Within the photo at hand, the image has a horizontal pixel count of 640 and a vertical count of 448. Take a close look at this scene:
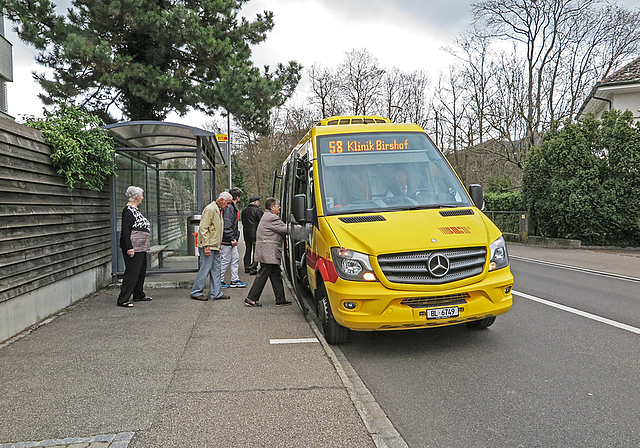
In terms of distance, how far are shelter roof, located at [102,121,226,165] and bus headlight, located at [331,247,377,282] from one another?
5165mm

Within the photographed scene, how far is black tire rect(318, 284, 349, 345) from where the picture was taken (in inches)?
242

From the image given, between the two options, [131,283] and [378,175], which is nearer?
[378,175]

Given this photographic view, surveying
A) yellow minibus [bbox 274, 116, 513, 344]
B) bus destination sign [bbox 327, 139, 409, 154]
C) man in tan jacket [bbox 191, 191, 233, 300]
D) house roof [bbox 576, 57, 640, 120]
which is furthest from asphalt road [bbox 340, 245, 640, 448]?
house roof [bbox 576, 57, 640, 120]

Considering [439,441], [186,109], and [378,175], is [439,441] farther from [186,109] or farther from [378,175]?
[186,109]

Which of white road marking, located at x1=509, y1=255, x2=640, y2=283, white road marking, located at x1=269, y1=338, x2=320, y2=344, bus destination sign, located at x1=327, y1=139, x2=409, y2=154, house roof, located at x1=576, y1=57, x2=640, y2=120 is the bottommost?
white road marking, located at x1=509, y1=255, x2=640, y2=283

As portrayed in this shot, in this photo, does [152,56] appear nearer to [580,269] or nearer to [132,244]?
[132,244]

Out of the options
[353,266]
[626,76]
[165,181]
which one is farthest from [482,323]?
[626,76]

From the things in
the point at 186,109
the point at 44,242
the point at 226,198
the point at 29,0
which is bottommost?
the point at 44,242

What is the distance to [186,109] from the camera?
59.0 feet

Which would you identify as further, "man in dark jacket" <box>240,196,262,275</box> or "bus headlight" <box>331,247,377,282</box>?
"man in dark jacket" <box>240,196,262,275</box>

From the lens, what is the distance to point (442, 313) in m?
5.55

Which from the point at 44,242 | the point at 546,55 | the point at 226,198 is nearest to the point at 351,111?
the point at 546,55

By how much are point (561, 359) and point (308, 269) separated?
3.31 metres

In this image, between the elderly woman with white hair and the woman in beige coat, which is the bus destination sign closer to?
the woman in beige coat
